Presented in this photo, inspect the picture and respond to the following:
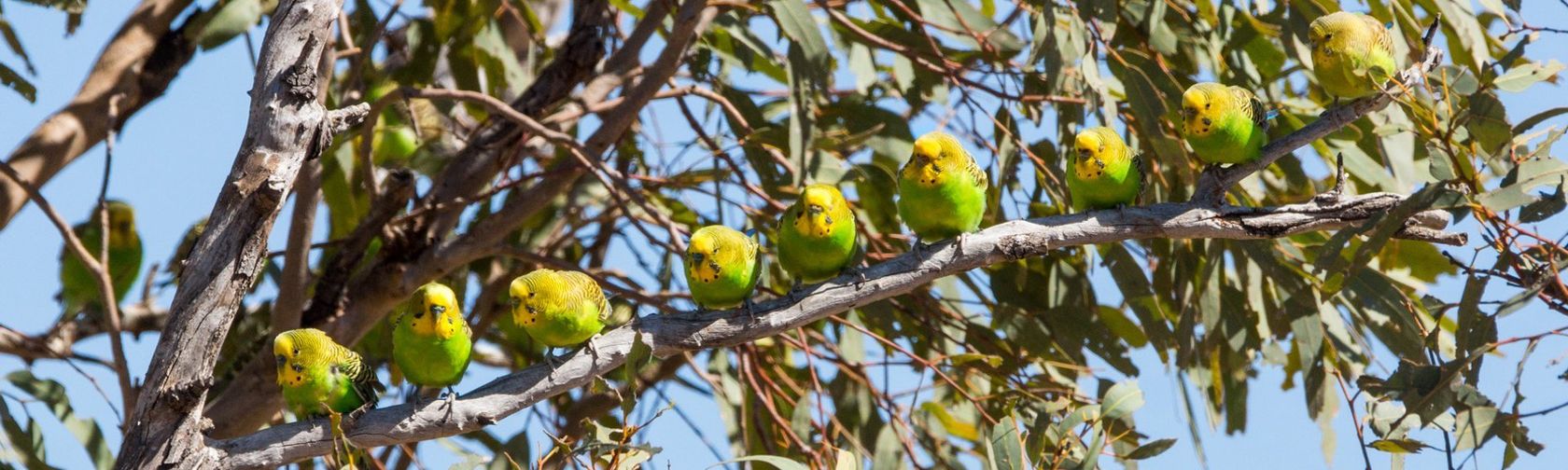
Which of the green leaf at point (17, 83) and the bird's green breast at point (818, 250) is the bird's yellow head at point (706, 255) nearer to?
the bird's green breast at point (818, 250)

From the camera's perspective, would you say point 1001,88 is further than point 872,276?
Yes

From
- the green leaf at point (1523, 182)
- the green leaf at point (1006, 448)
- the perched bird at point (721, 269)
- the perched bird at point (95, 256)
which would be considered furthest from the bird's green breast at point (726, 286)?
the perched bird at point (95, 256)

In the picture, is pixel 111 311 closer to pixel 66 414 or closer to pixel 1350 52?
pixel 66 414

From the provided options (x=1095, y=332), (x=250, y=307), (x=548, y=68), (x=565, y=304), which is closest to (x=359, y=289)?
(x=548, y=68)

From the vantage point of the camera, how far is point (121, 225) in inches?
167

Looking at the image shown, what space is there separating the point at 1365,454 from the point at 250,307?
2.93 m

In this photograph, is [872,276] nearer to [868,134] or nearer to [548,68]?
[868,134]

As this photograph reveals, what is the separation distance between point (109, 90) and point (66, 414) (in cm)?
86

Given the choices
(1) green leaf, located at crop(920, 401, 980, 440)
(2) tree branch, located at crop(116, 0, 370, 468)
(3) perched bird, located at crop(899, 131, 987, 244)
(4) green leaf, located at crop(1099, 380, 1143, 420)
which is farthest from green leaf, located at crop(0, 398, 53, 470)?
(1) green leaf, located at crop(920, 401, 980, 440)

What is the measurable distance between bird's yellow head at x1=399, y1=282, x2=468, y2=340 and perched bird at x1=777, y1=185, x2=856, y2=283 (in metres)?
0.45

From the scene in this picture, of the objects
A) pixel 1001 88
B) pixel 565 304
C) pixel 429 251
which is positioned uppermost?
pixel 1001 88

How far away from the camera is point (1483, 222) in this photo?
5.79ft

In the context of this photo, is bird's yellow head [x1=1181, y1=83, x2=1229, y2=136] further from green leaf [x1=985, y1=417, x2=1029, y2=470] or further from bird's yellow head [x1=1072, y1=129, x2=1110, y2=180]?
green leaf [x1=985, y1=417, x2=1029, y2=470]

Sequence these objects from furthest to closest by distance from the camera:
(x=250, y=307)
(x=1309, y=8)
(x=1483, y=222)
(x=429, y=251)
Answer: (x=250, y=307) < (x=429, y=251) < (x=1309, y=8) < (x=1483, y=222)
